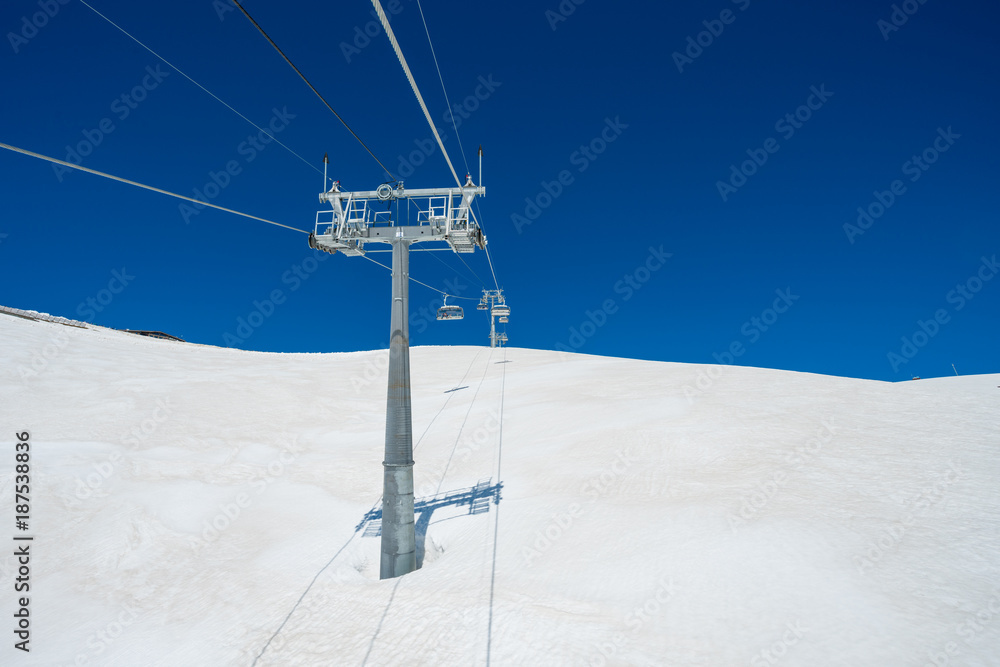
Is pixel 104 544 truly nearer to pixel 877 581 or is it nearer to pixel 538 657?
pixel 538 657

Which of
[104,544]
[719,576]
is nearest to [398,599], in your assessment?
[719,576]

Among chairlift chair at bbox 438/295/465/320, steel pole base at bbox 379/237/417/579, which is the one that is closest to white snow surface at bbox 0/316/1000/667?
steel pole base at bbox 379/237/417/579

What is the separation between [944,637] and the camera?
6.88 metres

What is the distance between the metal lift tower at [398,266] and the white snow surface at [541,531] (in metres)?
1.20

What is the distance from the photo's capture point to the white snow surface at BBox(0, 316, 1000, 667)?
7.89 m

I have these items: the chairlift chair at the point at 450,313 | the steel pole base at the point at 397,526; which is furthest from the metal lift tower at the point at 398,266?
the chairlift chair at the point at 450,313

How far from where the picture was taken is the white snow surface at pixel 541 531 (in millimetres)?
7891

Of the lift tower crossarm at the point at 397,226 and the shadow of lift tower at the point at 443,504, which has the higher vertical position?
the lift tower crossarm at the point at 397,226

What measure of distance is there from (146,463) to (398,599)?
47.2 ft

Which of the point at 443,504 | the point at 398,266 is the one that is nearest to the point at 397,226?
the point at 398,266

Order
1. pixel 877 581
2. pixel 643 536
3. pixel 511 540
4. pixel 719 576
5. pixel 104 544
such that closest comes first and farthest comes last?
pixel 877 581 < pixel 719 576 < pixel 643 536 < pixel 511 540 < pixel 104 544

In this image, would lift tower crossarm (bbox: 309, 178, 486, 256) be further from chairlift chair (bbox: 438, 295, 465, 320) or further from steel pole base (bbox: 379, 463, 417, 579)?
chairlift chair (bbox: 438, 295, 465, 320)

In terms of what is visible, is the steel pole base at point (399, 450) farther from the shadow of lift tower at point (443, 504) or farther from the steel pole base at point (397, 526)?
the shadow of lift tower at point (443, 504)

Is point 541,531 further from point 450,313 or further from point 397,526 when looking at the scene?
point 450,313
